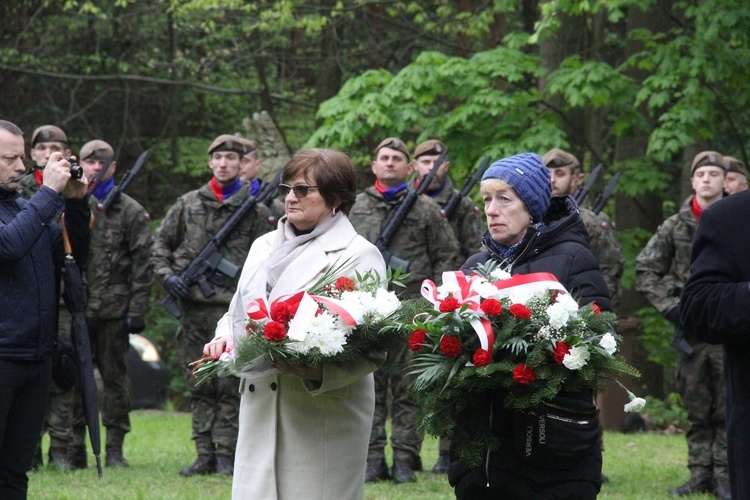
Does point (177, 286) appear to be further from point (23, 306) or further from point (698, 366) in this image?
point (698, 366)

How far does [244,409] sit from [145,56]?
18635mm

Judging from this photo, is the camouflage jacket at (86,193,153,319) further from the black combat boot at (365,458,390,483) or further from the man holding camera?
the man holding camera

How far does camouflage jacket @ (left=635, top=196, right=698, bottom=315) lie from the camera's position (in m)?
8.99

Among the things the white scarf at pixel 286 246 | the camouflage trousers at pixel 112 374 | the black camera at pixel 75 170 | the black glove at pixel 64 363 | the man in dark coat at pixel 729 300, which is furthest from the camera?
the camouflage trousers at pixel 112 374

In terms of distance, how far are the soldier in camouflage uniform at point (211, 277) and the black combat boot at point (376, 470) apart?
117cm

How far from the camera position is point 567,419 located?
415 centimetres

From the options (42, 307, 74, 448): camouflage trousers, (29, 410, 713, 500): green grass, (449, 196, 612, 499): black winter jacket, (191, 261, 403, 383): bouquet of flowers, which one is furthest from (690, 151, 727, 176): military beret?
(42, 307, 74, 448): camouflage trousers

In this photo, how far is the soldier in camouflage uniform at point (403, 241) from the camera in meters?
9.37

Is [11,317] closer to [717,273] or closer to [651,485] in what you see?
[717,273]

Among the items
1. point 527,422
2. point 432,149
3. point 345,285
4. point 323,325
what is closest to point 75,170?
point 345,285

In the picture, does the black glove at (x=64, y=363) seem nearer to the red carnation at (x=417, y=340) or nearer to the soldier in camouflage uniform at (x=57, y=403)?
the soldier in camouflage uniform at (x=57, y=403)

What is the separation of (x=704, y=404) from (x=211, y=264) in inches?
166

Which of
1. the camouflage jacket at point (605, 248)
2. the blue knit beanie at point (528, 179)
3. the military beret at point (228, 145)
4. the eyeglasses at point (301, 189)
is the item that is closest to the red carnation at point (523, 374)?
the blue knit beanie at point (528, 179)

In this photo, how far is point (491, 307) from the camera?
4035 mm
